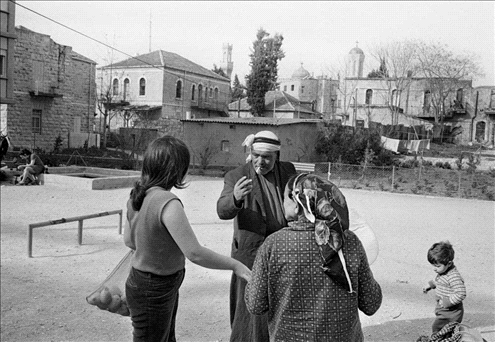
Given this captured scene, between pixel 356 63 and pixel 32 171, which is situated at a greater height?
pixel 356 63

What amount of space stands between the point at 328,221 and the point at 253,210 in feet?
4.51

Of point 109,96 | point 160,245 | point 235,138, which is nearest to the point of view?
point 160,245

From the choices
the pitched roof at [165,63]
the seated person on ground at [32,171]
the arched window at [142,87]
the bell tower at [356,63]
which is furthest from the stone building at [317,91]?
the seated person on ground at [32,171]

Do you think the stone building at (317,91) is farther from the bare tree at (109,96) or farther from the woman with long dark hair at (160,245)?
the woman with long dark hair at (160,245)

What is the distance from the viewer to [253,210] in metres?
3.47

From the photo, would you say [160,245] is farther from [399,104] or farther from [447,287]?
[399,104]

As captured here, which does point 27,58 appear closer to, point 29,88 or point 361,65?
point 29,88

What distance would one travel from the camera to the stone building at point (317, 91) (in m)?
38.8

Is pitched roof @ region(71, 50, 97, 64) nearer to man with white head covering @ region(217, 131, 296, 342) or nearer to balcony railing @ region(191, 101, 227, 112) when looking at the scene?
balcony railing @ region(191, 101, 227, 112)

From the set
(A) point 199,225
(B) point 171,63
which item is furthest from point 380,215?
(B) point 171,63

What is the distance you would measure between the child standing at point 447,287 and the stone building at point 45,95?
3002 cm

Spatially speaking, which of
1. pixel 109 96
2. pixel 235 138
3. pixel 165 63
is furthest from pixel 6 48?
pixel 109 96

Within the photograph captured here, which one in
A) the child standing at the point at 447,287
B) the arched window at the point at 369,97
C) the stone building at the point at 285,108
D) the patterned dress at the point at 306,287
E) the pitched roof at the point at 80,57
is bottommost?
the child standing at the point at 447,287

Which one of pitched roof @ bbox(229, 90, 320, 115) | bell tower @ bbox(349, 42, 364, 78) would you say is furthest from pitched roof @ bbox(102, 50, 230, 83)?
bell tower @ bbox(349, 42, 364, 78)
